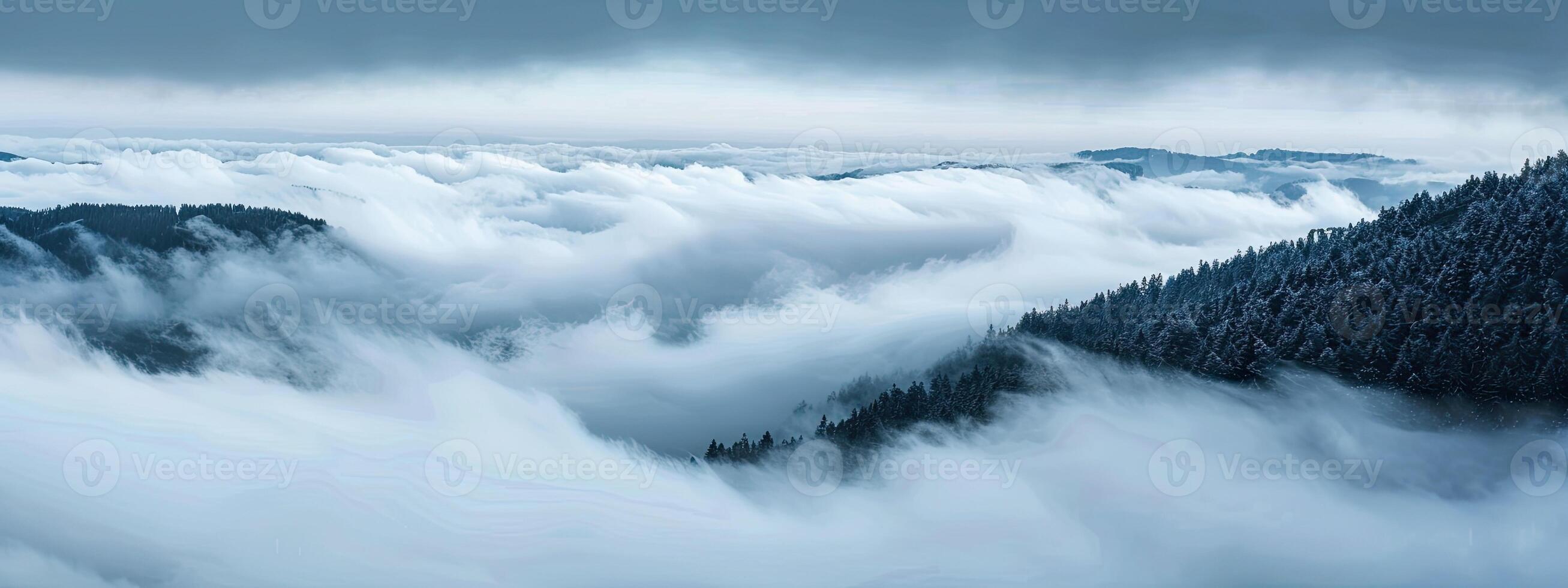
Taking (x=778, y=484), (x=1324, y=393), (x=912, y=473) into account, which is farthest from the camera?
(x=778, y=484)

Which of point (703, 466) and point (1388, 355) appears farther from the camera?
point (703, 466)

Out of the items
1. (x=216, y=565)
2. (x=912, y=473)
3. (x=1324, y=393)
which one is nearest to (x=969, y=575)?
(x=912, y=473)

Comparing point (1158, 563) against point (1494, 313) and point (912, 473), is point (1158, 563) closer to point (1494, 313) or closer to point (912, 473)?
point (912, 473)

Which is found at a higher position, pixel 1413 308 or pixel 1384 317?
pixel 1413 308

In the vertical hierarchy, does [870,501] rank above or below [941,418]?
below

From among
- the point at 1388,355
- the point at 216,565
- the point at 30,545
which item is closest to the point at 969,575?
the point at 1388,355

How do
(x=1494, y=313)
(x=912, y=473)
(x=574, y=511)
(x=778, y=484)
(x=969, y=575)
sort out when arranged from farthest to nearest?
(x=574, y=511) < (x=778, y=484) < (x=912, y=473) < (x=969, y=575) < (x=1494, y=313)

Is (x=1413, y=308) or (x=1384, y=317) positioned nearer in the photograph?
(x=1413, y=308)

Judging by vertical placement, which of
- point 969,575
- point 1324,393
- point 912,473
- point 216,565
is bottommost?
point 216,565
